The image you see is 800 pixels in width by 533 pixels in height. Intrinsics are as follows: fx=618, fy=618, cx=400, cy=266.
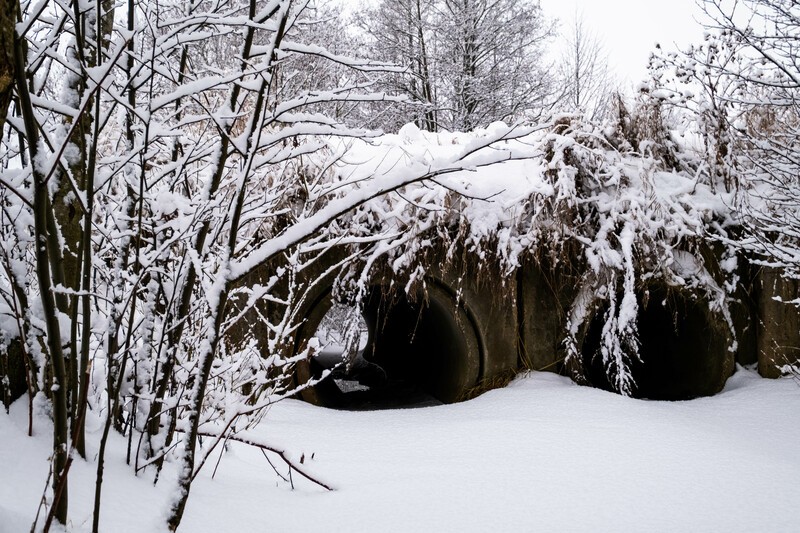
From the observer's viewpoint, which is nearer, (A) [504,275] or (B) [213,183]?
(B) [213,183]

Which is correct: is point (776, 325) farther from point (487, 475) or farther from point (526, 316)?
point (487, 475)

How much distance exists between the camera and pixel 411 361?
8242 millimetres

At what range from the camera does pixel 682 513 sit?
2096mm

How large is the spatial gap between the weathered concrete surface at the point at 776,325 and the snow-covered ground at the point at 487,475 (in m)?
1.19

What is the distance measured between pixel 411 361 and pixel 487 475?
579cm

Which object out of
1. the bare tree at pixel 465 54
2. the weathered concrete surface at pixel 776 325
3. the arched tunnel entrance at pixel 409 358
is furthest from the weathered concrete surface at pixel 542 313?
the bare tree at pixel 465 54

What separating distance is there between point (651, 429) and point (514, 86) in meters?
11.3

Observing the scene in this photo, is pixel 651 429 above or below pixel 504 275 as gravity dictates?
below

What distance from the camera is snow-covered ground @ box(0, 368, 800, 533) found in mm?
1656

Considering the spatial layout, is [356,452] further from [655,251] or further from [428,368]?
[428,368]

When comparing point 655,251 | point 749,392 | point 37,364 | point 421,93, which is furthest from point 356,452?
point 421,93

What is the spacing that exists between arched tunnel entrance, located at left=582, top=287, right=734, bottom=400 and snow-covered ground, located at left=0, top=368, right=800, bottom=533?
43.4 inches

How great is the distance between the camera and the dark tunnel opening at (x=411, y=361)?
4910mm

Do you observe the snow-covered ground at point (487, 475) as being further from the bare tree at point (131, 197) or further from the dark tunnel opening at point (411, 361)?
the dark tunnel opening at point (411, 361)
